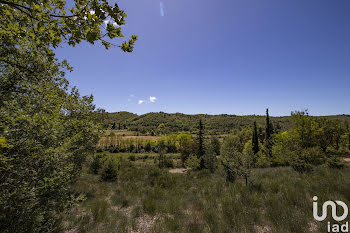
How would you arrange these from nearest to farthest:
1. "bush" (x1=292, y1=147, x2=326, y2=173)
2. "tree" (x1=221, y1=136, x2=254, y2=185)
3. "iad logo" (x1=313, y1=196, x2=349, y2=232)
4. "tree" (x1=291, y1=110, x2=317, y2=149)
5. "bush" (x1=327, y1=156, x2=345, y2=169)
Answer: "iad logo" (x1=313, y1=196, x2=349, y2=232) < "tree" (x1=221, y1=136, x2=254, y2=185) < "bush" (x1=292, y1=147, x2=326, y2=173) < "bush" (x1=327, y1=156, x2=345, y2=169) < "tree" (x1=291, y1=110, x2=317, y2=149)

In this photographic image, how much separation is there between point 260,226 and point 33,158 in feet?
22.8

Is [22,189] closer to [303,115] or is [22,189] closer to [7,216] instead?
[7,216]

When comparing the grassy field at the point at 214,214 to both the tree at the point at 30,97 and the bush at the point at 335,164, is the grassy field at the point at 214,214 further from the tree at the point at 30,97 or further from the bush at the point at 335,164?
the bush at the point at 335,164

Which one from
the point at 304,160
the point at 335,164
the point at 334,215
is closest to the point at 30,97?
the point at 334,215

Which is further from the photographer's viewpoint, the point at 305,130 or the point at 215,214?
the point at 305,130

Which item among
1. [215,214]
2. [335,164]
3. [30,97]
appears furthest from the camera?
[335,164]

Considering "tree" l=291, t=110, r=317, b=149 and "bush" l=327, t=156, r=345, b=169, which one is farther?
"tree" l=291, t=110, r=317, b=149

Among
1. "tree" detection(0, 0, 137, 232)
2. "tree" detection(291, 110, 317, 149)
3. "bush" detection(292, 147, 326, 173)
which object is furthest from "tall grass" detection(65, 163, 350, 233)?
"tree" detection(291, 110, 317, 149)

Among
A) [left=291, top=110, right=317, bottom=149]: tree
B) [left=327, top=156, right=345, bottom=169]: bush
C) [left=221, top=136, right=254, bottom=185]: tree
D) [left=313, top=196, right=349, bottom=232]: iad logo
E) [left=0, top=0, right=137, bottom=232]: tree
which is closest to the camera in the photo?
[left=0, top=0, right=137, bottom=232]: tree

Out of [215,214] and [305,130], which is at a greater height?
[305,130]

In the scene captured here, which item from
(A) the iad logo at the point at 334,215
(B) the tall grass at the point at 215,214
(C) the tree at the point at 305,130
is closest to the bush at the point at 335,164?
(C) the tree at the point at 305,130

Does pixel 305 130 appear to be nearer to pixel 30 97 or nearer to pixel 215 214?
pixel 215 214

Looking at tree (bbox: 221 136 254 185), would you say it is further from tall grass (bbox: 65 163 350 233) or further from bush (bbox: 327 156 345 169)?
bush (bbox: 327 156 345 169)

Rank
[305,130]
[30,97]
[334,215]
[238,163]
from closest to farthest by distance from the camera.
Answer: [30,97]
[334,215]
[238,163]
[305,130]
